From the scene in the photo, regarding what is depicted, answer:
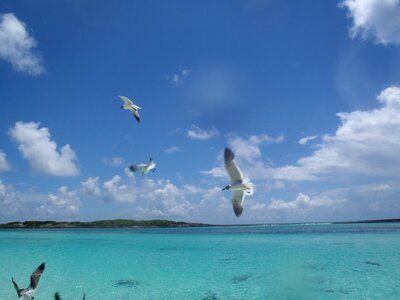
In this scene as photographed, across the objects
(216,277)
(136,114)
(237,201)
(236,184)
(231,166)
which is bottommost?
(216,277)

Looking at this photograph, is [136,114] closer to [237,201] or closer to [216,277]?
[237,201]

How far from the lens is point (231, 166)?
11023mm

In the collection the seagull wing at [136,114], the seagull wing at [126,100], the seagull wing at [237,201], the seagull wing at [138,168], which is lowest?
the seagull wing at [237,201]

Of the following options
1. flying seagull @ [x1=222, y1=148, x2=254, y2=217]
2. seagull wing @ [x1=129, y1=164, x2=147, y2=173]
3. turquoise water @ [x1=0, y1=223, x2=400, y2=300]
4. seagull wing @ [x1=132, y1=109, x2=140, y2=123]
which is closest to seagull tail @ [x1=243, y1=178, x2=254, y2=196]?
flying seagull @ [x1=222, y1=148, x2=254, y2=217]

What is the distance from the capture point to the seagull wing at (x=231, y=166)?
10.9 meters

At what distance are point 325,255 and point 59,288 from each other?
21749mm

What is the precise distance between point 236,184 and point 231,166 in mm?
624

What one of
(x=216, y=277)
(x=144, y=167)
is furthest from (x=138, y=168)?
(x=216, y=277)

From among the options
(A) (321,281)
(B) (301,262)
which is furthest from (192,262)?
(A) (321,281)

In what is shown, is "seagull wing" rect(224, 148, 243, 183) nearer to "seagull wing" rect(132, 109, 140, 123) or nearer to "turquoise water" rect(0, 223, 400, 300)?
"seagull wing" rect(132, 109, 140, 123)

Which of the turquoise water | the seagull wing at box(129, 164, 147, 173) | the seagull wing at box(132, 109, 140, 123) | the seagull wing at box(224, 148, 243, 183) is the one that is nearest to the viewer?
the seagull wing at box(224, 148, 243, 183)

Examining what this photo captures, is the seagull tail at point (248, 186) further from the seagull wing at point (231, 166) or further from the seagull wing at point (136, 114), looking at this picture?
the seagull wing at point (136, 114)

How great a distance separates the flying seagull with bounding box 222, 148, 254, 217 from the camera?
10961mm

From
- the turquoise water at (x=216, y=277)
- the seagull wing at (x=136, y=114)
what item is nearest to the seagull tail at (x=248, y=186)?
the seagull wing at (x=136, y=114)
